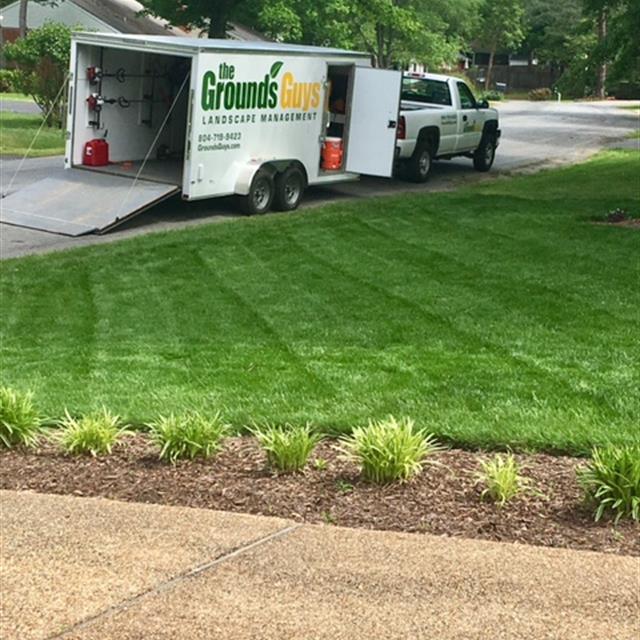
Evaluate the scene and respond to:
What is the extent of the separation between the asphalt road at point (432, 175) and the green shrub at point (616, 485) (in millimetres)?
10490

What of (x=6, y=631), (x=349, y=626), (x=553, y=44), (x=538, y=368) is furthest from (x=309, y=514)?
(x=553, y=44)

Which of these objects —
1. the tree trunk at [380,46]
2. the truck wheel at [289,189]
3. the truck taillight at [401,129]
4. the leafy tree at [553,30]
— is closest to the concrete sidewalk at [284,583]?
the truck wheel at [289,189]

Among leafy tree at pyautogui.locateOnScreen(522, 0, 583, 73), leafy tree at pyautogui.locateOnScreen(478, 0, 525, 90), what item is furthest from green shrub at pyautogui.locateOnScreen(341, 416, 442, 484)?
leafy tree at pyautogui.locateOnScreen(478, 0, 525, 90)

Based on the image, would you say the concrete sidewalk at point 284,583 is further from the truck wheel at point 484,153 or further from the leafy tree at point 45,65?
the leafy tree at point 45,65

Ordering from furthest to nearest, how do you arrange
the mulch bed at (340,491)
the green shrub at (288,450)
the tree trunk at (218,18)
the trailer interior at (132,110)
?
the tree trunk at (218,18)
the trailer interior at (132,110)
the green shrub at (288,450)
the mulch bed at (340,491)

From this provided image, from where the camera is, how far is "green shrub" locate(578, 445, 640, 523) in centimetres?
506

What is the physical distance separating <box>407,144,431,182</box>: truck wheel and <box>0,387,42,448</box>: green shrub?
647 inches

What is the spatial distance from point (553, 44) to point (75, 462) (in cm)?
7950

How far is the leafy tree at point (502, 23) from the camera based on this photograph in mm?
77250

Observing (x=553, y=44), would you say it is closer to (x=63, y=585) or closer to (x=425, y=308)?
(x=425, y=308)

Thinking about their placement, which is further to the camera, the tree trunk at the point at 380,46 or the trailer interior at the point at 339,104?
the tree trunk at the point at 380,46

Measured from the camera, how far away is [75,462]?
19.9 feet

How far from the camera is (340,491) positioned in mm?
5496

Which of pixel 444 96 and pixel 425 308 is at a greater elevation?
pixel 444 96
